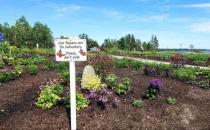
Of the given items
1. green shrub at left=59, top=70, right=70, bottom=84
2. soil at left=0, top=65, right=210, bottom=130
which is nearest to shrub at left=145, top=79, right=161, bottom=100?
soil at left=0, top=65, right=210, bottom=130

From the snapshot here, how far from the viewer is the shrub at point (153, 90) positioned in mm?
13258

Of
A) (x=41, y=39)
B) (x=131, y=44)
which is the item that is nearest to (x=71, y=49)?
(x=131, y=44)

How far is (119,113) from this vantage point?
39.3 feet

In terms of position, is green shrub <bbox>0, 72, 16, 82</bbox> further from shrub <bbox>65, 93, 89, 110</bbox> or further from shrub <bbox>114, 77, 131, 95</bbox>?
shrub <bbox>114, 77, 131, 95</bbox>

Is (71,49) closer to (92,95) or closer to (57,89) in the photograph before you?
(92,95)

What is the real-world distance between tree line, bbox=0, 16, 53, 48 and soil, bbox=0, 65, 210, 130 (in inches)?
1722

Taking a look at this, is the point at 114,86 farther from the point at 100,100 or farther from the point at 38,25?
the point at 38,25

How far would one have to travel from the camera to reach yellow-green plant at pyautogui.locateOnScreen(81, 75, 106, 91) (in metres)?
12.6

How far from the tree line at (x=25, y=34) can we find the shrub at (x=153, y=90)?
4446 centimetres

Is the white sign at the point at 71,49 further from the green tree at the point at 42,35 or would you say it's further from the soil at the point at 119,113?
the green tree at the point at 42,35

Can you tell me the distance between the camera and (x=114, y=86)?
44.1ft

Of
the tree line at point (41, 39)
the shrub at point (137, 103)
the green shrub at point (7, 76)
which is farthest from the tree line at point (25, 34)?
the shrub at point (137, 103)

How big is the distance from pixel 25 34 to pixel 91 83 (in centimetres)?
6228

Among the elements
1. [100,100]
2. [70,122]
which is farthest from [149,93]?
A: [70,122]
